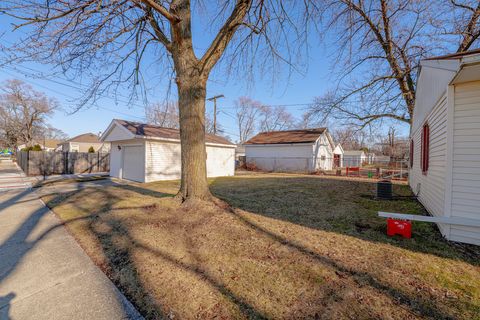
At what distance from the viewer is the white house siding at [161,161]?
37.8ft

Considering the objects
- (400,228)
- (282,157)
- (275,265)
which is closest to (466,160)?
(400,228)

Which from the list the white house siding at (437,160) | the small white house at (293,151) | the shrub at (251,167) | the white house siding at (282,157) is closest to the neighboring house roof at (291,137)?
the small white house at (293,151)

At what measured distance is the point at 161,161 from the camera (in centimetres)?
1213

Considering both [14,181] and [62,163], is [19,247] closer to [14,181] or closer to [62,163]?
[14,181]

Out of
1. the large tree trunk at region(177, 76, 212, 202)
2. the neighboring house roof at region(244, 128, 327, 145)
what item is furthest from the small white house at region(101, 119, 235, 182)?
the neighboring house roof at region(244, 128, 327, 145)

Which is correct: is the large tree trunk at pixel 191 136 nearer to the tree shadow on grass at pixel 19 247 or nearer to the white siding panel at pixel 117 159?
the tree shadow on grass at pixel 19 247

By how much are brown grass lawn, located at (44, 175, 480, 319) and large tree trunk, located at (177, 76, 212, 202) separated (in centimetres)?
56

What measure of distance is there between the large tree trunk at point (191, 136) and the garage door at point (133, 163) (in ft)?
25.2

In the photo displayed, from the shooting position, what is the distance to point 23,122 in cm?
3206

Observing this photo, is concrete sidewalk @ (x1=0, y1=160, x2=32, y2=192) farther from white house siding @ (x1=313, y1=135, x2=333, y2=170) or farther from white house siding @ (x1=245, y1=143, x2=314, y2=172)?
white house siding @ (x1=313, y1=135, x2=333, y2=170)

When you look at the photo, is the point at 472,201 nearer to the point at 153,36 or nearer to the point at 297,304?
the point at 297,304

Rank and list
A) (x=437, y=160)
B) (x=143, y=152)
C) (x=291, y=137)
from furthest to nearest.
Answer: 1. (x=291, y=137)
2. (x=143, y=152)
3. (x=437, y=160)

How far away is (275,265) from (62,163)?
750 inches

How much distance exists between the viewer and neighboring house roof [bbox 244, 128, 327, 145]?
64.5ft
